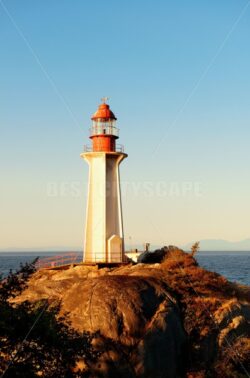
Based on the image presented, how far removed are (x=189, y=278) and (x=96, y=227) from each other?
893cm

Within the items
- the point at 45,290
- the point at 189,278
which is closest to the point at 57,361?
the point at 45,290

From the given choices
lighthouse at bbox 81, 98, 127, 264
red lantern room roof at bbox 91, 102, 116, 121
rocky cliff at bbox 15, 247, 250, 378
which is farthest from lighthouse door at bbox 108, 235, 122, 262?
red lantern room roof at bbox 91, 102, 116, 121

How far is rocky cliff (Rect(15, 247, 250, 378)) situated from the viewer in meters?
21.3

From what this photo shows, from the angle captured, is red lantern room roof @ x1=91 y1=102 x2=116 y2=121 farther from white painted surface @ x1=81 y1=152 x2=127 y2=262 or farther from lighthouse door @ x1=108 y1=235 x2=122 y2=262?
lighthouse door @ x1=108 y1=235 x2=122 y2=262

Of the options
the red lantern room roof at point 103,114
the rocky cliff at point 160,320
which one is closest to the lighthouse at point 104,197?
the red lantern room roof at point 103,114

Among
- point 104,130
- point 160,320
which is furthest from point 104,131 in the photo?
point 160,320

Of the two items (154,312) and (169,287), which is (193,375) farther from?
(169,287)

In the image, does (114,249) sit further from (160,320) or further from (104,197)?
(160,320)

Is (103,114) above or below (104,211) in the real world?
above

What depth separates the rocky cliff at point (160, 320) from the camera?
21.3 m

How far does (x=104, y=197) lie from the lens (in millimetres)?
33031

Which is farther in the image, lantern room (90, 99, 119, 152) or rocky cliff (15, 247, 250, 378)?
lantern room (90, 99, 119, 152)

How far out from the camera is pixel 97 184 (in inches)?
1309

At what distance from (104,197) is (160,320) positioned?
40.3 ft
